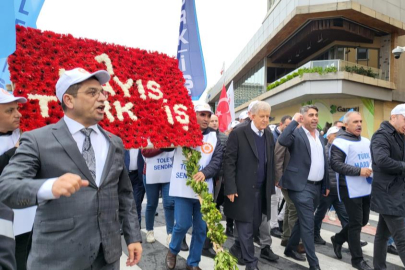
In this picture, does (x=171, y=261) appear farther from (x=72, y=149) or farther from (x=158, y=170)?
(x=72, y=149)

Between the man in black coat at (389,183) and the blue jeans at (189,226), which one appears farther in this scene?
the blue jeans at (189,226)

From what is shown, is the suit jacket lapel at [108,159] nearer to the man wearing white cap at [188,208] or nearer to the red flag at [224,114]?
the man wearing white cap at [188,208]

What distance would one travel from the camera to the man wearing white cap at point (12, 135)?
→ 2.30m

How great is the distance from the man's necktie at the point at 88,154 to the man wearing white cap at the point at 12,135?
0.81 meters

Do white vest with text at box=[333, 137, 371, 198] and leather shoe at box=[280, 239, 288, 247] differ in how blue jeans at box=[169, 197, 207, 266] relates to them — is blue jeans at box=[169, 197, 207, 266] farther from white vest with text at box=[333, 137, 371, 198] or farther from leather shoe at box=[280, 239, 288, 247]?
white vest with text at box=[333, 137, 371, 198]

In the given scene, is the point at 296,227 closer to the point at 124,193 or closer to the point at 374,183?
the point at 374,183

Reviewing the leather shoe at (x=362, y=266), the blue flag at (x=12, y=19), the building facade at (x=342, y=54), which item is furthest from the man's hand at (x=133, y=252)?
the building facade at (x=342, y=54)

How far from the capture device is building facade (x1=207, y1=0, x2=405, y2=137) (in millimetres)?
17703

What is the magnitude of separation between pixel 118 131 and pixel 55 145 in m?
1.09

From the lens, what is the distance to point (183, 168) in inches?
150

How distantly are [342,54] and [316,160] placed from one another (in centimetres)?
1898

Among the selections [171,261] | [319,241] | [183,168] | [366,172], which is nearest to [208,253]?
[171,261]

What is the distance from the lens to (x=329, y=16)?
59.1ft

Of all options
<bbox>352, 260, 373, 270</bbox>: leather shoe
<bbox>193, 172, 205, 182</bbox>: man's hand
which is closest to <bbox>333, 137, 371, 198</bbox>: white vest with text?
<bbox>352, 260, 373, 270</bbox>: leather shoe
